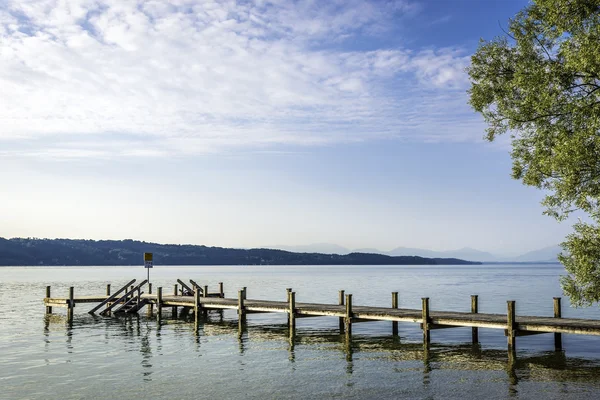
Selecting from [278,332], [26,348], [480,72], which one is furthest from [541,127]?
[26,348]

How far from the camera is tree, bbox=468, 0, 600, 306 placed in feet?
58.6

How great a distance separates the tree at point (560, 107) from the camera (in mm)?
17859

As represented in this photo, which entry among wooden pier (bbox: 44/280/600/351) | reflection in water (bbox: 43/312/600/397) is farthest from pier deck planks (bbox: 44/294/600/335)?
reflection in water (bbox: 43/312/600/397)

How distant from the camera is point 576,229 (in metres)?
19.3

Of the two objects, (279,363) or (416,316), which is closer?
(279,363)

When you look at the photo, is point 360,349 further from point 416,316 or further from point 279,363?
point 279,363

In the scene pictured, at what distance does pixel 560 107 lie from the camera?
1919cm

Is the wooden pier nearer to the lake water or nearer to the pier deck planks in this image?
the pier deck planks

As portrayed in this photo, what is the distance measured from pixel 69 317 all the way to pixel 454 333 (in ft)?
84.1

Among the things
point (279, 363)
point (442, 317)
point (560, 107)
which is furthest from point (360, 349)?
point (560, 107)

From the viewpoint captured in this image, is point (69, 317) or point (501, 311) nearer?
point (69, 317)

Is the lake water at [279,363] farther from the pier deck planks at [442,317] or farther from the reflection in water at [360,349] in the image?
the pier deck planks at [442,317]

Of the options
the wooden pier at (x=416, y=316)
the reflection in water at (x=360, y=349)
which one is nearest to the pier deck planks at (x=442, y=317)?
the wooden pier at (x=416, y=316)

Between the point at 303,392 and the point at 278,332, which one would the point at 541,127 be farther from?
the point at 278,332
